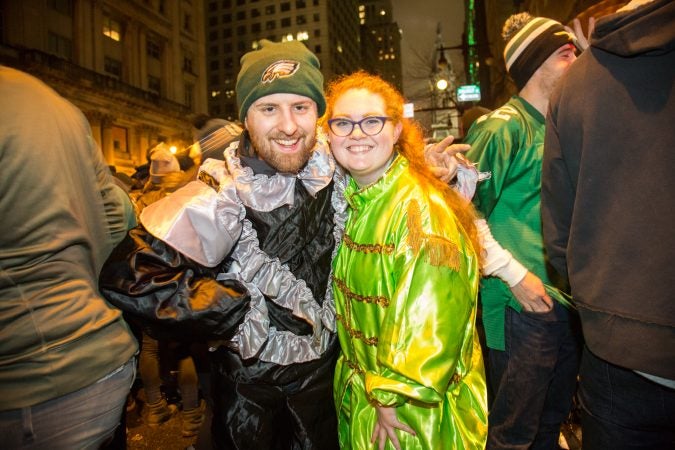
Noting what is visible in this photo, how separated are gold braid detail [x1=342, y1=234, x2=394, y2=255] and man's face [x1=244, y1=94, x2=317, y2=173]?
1.61 ft

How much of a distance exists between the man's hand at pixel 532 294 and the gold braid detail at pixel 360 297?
96 centimetres

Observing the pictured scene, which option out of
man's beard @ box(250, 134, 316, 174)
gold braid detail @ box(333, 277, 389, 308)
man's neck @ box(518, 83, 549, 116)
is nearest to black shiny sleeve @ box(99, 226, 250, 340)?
gold braid detail @ box(333, 277, 389, 308)

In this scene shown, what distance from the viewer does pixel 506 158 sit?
2256 mm

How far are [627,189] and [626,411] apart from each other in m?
0.79

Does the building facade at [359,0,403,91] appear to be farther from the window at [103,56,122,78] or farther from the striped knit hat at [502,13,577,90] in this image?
the striped knit hat at [502,13,577,90]

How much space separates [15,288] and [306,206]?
1246 millimetres

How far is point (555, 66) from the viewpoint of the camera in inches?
95.7

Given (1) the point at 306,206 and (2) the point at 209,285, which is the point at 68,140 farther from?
(1) the point at 306,206

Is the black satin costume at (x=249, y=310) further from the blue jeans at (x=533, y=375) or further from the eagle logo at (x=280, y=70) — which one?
the blue jeans at (x=533, y=375)

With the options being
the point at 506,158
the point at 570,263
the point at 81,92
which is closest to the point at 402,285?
the point at 570,263

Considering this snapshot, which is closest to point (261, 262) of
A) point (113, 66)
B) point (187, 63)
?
point (113, 66)

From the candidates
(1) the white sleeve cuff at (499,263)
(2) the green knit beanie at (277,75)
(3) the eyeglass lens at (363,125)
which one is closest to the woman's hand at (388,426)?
(1) the white sleeve cuff at (499,263)

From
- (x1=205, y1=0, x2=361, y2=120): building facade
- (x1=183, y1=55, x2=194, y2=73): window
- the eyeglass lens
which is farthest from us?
(x1=205, y1=0, x2=361, y2=120): building facade

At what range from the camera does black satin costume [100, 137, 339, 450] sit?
157cm
